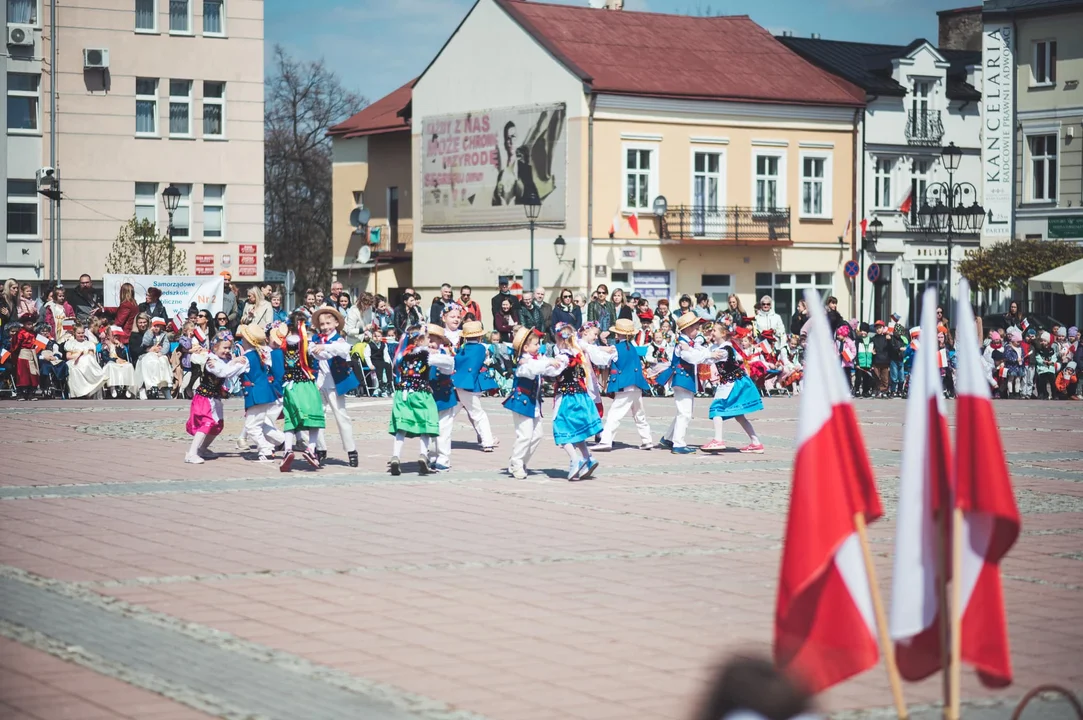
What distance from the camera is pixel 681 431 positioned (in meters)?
18.8

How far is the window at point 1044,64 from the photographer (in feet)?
162

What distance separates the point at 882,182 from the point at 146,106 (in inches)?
917

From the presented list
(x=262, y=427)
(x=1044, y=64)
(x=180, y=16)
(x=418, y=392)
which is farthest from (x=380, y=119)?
(x=418, y=392)

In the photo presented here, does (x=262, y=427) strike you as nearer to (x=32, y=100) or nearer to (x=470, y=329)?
(x=470, y=329)

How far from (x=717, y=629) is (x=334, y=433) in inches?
532

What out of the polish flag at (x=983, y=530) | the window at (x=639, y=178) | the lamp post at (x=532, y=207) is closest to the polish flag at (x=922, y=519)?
the polish flag at (x=983, y=530)

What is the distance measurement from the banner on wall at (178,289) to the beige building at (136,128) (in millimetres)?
14650

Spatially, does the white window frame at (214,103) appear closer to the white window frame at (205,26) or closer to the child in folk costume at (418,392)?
the white window frame at (205,26)

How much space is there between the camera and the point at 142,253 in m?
41.5

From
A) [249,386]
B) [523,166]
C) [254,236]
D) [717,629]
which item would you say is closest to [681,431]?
[249,386]

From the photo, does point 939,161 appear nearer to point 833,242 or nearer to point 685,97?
point 833,242

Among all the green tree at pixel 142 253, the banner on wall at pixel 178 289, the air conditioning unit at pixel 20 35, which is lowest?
the banner on wall at pixel 178 289

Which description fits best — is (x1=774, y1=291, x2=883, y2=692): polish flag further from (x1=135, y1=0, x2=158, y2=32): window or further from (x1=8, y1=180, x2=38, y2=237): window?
(x1=135, y1=0, x2=158, y2=32): window

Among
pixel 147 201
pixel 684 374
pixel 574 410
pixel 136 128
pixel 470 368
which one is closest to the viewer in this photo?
pixel 574 410
